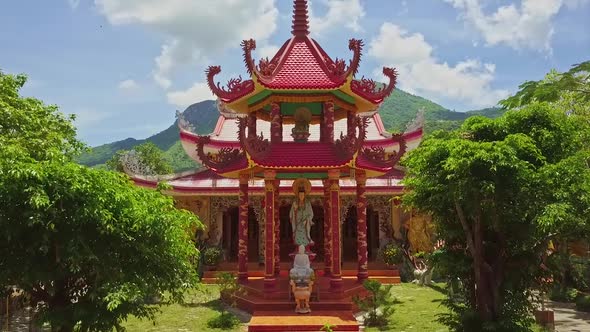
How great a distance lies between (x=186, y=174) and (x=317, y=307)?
10.2 metres

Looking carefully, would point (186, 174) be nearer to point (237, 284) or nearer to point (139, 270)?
point (237, 284)

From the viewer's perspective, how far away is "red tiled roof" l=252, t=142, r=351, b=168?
13.0 metres

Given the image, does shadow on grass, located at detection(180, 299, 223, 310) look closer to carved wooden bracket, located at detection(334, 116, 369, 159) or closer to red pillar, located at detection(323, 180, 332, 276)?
red pillar, located at detection(323, 180, 332, 276)

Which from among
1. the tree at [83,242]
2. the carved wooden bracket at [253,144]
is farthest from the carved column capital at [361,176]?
the tree at [83,242]

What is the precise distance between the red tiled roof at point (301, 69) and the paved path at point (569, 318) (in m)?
7.84

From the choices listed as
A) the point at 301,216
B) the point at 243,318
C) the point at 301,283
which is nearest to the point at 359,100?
the point at 301,216

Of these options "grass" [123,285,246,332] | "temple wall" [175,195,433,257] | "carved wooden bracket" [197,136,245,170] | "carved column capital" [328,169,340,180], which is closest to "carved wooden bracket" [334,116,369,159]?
"carved column capital" [328,169,340,180]

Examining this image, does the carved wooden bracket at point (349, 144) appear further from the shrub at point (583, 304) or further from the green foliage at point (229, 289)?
the shrub at point (583, 304)

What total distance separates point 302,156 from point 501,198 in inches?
219

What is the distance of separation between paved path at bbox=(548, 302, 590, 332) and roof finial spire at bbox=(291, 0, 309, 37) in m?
10.4

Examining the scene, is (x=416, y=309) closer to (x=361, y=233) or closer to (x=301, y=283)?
(x=361, y=233)

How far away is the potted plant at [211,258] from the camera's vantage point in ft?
62.1

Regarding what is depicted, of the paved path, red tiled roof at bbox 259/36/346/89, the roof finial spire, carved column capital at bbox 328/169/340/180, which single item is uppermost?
the roof finial spire

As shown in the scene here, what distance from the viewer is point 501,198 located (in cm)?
882
